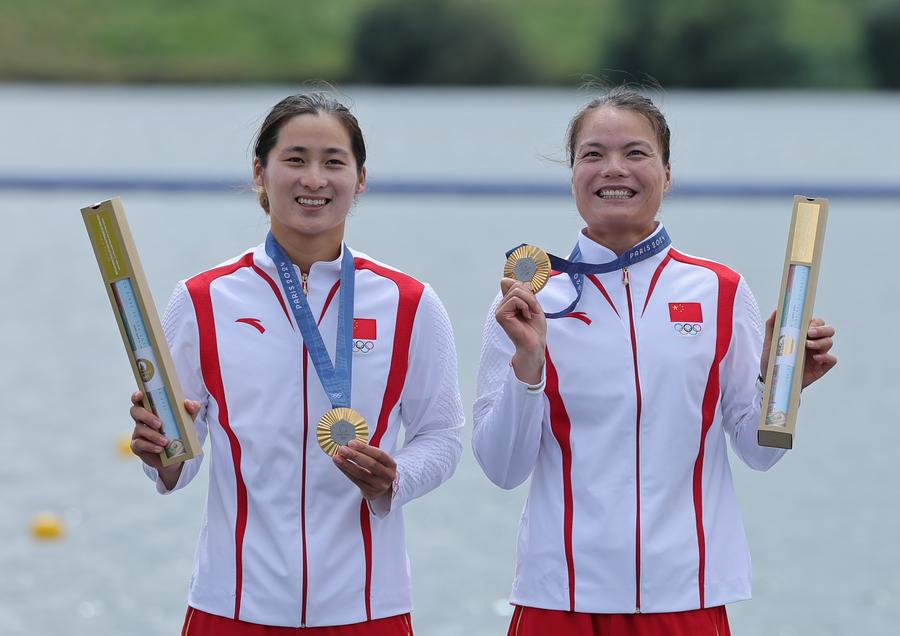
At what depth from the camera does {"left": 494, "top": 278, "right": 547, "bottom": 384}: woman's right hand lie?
93.8 inches

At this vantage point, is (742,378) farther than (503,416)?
Yes

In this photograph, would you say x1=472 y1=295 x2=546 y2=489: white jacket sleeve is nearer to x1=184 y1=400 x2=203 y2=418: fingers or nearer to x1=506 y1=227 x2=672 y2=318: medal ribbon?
x1=506 y1=227 x2=672 y2=318: medal ribbon

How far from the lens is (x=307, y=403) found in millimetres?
→ 2545

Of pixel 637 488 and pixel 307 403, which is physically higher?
pixel 307 403

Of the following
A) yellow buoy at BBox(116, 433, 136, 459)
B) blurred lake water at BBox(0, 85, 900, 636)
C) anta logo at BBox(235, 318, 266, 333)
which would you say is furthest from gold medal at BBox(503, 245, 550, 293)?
yellow buoy at BBox(116, 433, 136, 459)

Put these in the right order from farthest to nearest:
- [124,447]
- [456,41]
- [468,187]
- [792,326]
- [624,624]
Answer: [456,41] → [468,187] → [124,447] → [624,624] → [792,326]

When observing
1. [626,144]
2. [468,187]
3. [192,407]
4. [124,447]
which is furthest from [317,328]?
[468,187]

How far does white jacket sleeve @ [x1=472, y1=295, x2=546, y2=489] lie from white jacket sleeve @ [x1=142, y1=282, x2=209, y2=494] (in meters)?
0.51

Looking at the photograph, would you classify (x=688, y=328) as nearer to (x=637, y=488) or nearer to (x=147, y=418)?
(x=637, y=488)

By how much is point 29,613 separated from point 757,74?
37665mm

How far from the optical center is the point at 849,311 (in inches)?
431

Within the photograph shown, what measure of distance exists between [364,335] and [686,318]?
1.95 ft

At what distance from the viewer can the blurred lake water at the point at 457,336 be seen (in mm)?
5293

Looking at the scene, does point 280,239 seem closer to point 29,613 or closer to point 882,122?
point 29,613
